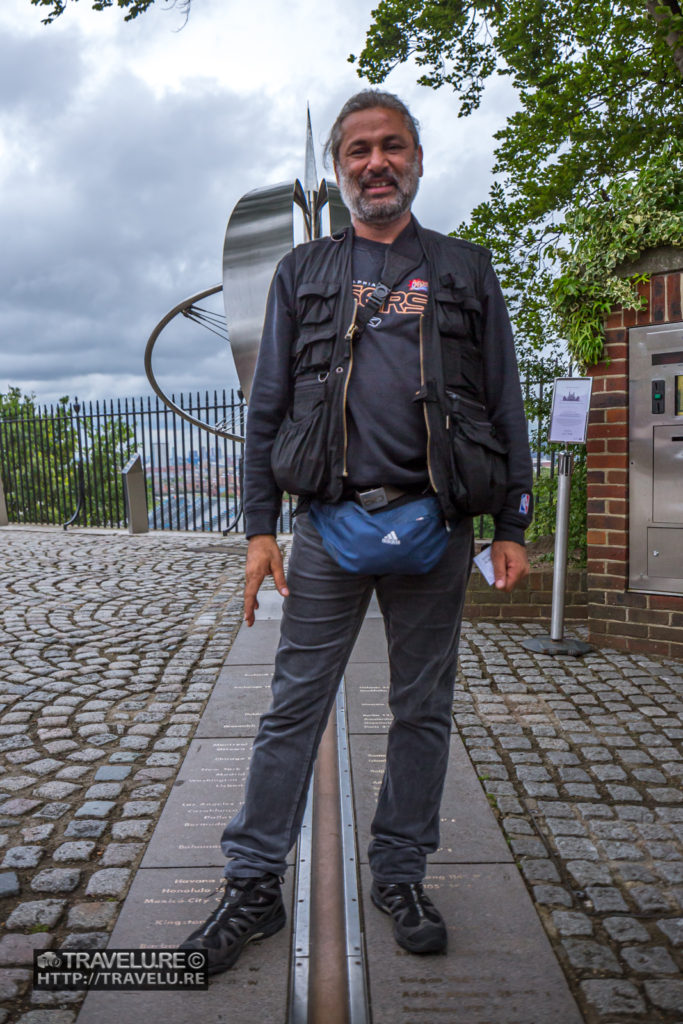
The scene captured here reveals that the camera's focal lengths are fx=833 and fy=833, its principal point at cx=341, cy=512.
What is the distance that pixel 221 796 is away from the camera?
3.02m

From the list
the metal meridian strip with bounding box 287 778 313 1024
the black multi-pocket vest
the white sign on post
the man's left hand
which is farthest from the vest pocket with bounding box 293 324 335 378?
the white sign on post

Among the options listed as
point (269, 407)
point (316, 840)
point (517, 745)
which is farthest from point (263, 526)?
point (517, 745)

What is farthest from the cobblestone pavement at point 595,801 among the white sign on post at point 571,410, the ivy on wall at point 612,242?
the ivy on wall at point 612,242

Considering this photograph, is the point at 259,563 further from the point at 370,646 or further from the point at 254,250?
the point at 254,250

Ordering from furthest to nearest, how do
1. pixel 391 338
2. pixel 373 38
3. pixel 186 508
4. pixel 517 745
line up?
1. pixel 186 508
2. pixel 373 38
3. pixel 517 745
4. pixel 391 338

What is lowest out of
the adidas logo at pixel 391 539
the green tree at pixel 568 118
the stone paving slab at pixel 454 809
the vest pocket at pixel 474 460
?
the stone paving slab at pixel 454 809

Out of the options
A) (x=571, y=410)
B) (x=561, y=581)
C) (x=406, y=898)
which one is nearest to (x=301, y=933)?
(x=406, y=898)

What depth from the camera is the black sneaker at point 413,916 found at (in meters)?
2.08

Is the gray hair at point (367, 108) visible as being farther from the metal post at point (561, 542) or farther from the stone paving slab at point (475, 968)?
the metal post at point (561, 542)

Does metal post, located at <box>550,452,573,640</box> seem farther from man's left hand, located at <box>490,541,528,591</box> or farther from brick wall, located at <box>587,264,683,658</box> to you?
man's left hand, located at <box>490,541,528,591</box>

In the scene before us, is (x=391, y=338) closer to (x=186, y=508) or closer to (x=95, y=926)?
(x=95, y=926)

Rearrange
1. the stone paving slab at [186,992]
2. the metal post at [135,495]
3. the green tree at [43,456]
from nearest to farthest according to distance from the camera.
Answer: the stone paving slab at [186,992] < the metal post at [135,495] < the green tree at [43,456]

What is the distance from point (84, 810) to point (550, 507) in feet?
15.8

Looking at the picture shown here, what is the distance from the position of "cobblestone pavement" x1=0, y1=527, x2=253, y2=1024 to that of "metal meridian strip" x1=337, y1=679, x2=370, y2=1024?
640 millimetres
